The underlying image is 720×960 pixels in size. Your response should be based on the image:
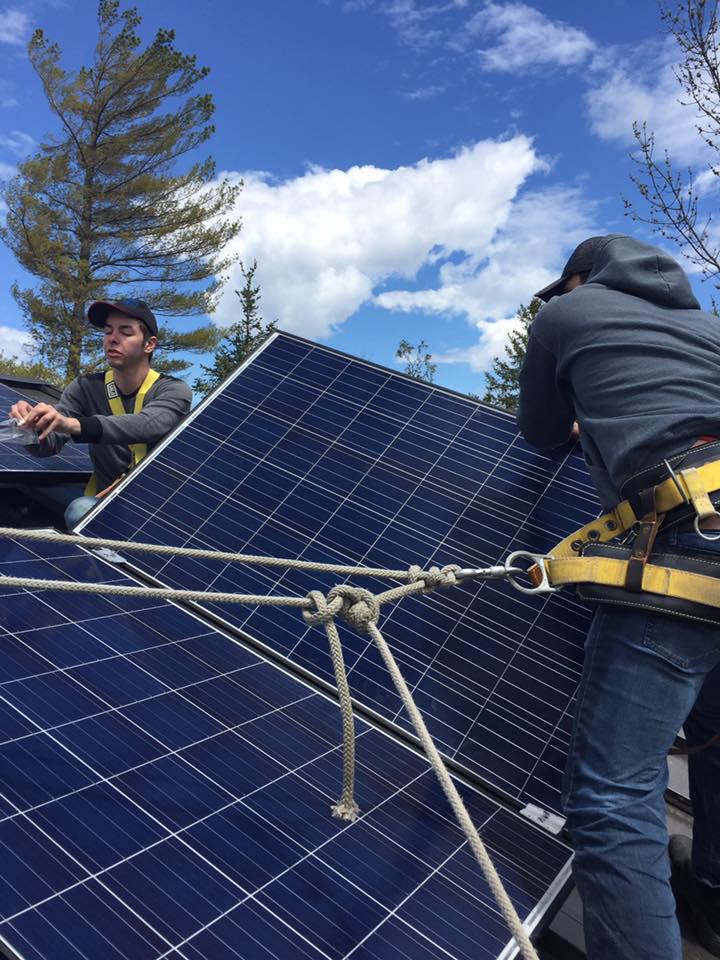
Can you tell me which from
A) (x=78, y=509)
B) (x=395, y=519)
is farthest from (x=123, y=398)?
(x=395, y=519)

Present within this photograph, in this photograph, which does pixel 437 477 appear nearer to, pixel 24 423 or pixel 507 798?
pixel 507 798

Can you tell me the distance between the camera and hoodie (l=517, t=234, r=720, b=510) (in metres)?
2.38

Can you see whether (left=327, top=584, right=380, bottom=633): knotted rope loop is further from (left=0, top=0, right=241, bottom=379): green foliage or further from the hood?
(left=0, top=0, right=241, bottom=379): green foliage

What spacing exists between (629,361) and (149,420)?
3.11 m

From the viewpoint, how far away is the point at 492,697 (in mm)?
2840

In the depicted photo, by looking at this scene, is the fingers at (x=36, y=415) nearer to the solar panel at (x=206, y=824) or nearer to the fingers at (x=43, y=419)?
the fingers at (x=43, y=419)

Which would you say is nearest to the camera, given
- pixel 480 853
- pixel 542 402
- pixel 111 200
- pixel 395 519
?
pixel 480 853

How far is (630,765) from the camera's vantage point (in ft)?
7.04

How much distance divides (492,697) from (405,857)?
87 cm

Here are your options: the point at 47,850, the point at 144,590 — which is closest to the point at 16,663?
the point at 144,590

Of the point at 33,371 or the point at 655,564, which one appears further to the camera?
the point at 33,371

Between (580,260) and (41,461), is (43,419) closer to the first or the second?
(41,461)

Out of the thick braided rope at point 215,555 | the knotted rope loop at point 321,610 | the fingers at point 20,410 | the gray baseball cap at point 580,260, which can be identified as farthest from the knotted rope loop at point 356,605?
the fingers at point 20,410

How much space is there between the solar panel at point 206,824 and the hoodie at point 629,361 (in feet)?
4.43
